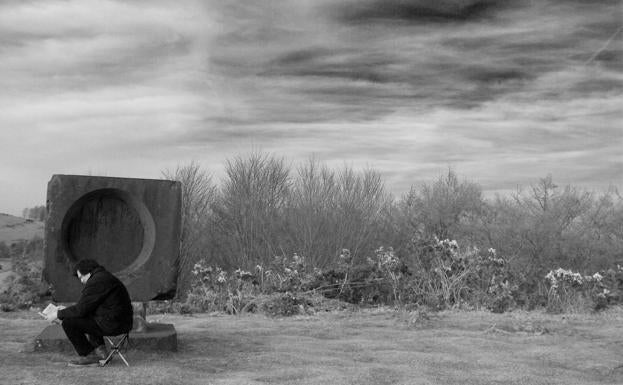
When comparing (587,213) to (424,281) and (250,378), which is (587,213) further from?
(250,378)

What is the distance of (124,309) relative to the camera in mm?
7285

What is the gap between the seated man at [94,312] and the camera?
711cm

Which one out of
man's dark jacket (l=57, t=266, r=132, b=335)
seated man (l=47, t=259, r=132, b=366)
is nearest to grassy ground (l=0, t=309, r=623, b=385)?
seated man (l=47, t=259, r=132, b=366)

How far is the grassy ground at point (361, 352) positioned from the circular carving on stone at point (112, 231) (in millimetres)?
1155

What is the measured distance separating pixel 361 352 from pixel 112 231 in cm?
Result: 319

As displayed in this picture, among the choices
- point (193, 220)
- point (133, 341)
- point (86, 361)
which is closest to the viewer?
point (86, 361)

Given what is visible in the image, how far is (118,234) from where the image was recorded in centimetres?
870

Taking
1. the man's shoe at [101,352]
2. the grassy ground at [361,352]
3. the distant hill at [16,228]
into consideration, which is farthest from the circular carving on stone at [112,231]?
the distant hill at [16,228]

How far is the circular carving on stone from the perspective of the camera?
8.57 m

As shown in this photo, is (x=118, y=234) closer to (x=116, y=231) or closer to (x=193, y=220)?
(x=116, y=231)

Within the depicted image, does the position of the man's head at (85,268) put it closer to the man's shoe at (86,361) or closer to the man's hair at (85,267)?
the man's hair at (85,267)

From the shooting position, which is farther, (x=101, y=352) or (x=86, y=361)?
(x=101, y=352)

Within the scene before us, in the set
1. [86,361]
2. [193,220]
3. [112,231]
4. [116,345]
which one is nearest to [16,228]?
[193,220]

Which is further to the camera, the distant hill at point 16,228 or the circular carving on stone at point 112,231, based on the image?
the distant hill at point 16,228
